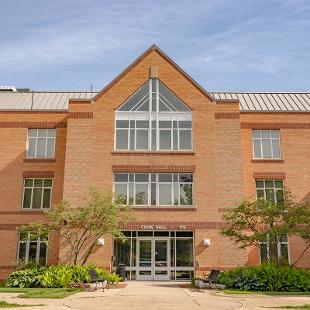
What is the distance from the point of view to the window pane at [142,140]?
27.8 meters

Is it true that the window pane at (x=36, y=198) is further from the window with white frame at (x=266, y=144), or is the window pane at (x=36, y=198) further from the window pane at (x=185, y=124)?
the window with white frame at (x=266, y=144)

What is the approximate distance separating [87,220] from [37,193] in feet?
23.0

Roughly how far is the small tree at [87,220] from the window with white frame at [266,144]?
1032cm

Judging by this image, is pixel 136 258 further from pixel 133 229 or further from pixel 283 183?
pixel 283 183

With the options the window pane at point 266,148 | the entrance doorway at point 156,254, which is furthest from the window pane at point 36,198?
the window pane at point 266,148

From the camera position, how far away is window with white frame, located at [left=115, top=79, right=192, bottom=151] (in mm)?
27906

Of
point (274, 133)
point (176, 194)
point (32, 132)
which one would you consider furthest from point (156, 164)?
point (32, 132)

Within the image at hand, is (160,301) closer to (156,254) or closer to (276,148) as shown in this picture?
(156,254)

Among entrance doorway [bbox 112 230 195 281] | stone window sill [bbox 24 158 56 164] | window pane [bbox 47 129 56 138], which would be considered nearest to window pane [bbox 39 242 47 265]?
entrance doorway [bbox 112 230 195 281]

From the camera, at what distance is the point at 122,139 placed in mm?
28031

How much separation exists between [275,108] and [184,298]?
766 inches

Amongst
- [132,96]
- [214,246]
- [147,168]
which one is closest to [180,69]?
[132,96]

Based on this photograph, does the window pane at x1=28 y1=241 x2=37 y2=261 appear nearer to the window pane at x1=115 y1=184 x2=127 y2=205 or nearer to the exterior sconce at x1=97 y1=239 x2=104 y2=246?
the exterior sconce at x1=97 y1=239 x2=104 y2=246

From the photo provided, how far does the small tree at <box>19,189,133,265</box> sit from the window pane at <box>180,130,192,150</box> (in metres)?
5.79
